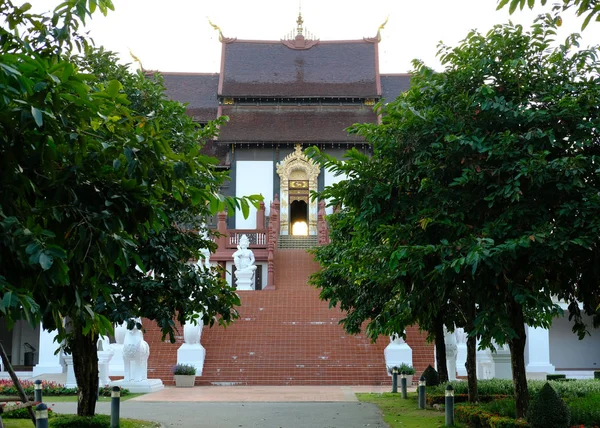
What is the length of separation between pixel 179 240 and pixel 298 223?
27860 millimetres

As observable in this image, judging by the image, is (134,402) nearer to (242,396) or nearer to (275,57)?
(242,396)

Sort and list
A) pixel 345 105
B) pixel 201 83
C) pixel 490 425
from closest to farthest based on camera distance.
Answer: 1. pixel 490 425
2. pixel 345 105
3. pixel 201 83

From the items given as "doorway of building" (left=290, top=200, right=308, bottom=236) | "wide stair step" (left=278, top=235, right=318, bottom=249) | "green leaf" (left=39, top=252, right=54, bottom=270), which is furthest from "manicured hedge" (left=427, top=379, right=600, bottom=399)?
"doorway of building" (left=290, top=200, right=308, bottom=236)

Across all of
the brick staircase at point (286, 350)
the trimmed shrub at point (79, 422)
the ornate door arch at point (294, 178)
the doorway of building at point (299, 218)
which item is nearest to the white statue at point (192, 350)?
Result: the brick staircase at point (286, 350)

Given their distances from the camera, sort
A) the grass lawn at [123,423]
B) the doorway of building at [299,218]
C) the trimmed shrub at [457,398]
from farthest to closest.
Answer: the doorway of building at [299,218]
the trimmed shrub at [457,398]
the grass lawn at [123,423]

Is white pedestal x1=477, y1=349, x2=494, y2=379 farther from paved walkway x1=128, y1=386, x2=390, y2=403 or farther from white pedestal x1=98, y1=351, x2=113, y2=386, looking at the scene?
white pedestal x1=98, y1=351, x2=113, y2=386

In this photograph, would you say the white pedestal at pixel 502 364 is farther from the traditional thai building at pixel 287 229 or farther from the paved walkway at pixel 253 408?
the paved walkway at pixel 253 408

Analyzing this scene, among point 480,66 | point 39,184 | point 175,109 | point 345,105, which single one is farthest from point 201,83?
point 39,184

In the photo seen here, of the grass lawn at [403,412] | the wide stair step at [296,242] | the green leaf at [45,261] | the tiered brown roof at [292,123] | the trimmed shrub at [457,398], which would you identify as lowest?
the grass lawn at [403,412]

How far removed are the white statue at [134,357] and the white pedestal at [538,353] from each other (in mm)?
13078

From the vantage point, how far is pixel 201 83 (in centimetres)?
3912

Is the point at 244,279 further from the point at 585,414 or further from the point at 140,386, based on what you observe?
the point at 585,414

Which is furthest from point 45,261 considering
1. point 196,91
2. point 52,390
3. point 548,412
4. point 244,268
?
point 196,91

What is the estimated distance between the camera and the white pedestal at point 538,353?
24562 mm
